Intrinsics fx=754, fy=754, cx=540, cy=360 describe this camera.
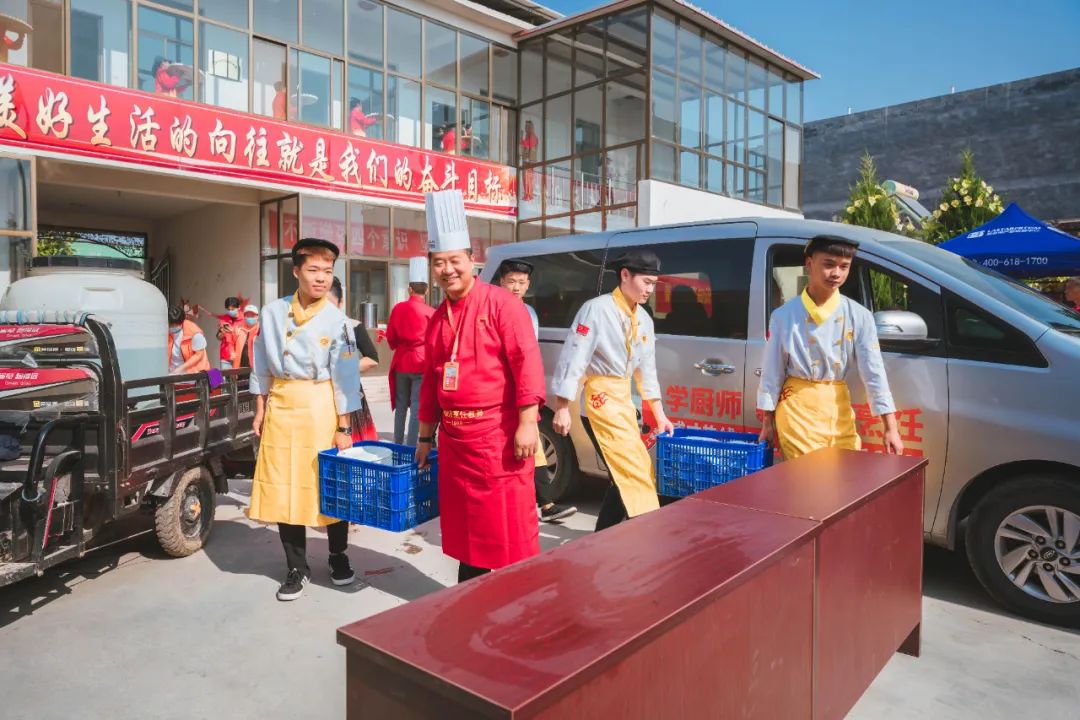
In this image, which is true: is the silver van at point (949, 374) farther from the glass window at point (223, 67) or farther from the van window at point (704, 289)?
the glass window at point (223, 67)

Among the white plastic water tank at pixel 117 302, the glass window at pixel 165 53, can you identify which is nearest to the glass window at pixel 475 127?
the glass window at pixel 165 53

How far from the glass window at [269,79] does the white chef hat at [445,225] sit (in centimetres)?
1136

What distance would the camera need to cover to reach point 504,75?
17.6m

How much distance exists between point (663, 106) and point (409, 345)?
1118 cm

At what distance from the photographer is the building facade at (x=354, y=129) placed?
1127cm

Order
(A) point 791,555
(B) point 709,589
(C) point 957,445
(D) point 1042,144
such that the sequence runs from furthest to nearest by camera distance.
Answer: (D) point 1042,144 < (C) point 957,445 < (A) point 791,555 < (B) point 709,589

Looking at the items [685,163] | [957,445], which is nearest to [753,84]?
[685,163]

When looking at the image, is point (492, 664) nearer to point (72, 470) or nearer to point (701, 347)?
point (72, 470)

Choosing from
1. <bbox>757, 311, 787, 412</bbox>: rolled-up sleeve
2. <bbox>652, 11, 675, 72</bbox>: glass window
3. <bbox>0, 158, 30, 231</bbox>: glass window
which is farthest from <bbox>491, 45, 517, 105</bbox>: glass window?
<bbox>757, 311, 787, 412</bbox>: rolled-up sleeve

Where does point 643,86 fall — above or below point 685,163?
above

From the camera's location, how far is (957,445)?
374cm

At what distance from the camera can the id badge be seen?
3137 millimetres

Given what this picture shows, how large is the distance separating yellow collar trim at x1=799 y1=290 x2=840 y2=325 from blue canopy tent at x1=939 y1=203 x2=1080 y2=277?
489cm

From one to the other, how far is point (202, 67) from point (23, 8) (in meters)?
2.49
